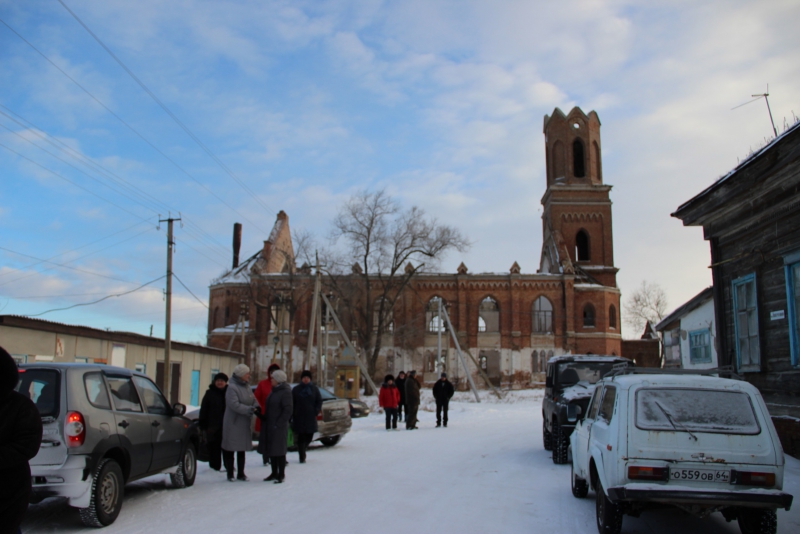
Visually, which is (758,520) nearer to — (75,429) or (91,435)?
(91,435)

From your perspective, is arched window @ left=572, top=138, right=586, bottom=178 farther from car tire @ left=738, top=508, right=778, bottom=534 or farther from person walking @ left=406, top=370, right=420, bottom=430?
car tire @ left=738, top=508, right=778, bottom=534

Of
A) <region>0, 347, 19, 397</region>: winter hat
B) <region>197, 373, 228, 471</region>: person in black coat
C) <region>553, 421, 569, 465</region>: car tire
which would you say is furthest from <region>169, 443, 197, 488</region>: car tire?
<region>553, 421, 569, 465</region>: car tire

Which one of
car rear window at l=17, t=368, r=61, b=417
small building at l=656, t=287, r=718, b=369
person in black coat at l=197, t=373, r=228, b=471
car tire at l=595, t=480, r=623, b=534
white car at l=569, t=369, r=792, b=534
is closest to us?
white car at l=569, t=369, r=792, b=534

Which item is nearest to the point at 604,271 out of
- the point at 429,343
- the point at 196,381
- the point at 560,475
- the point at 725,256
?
the point at 429,343

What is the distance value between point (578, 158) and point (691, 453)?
198 feet

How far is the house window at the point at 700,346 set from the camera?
21.3m

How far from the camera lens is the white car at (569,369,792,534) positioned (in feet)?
20.4

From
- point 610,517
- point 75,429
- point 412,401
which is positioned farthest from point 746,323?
point 75,429

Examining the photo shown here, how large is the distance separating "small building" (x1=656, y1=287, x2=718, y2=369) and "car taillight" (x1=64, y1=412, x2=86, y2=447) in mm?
18239

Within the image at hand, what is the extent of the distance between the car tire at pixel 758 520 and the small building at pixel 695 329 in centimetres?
1477

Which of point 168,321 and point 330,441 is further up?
point 168,321

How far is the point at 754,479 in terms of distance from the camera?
20.4 feet

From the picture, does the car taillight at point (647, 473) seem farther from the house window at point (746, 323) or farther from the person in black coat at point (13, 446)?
the house window at point (746, 323)

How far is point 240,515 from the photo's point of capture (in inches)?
310
